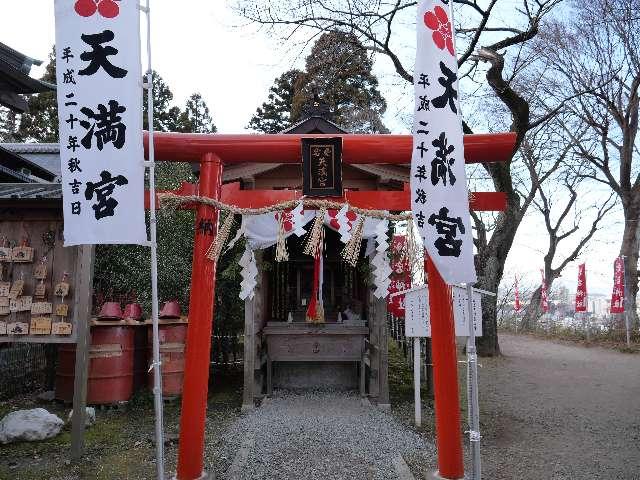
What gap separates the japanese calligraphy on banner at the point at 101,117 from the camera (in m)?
3.78

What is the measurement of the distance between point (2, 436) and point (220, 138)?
4370mm

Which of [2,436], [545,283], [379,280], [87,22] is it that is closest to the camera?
[87,22]

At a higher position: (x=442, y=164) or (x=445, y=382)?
(x=442, y=164)

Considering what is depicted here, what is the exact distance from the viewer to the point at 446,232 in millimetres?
3969

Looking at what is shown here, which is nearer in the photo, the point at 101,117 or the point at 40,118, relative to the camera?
the point at 101,117

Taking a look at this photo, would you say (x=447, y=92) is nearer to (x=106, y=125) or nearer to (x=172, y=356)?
(x=106, y=125)

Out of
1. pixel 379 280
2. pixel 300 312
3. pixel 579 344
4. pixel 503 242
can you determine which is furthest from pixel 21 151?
pixel 579 344

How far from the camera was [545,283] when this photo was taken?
973 inches

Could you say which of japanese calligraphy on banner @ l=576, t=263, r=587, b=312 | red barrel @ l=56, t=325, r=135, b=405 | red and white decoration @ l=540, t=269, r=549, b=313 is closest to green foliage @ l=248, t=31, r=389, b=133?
red barrel @ l=56, t=325, r=135, b=405

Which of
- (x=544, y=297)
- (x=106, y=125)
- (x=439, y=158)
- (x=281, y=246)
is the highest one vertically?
(x=106, y=125)

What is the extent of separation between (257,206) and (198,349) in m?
1.73

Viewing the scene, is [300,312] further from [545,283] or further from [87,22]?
[545,283]

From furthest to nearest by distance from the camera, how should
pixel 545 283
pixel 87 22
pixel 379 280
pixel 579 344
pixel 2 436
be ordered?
pixel 545 283 → pixel 579 344 → pixel 379 280 → pixel 2 436 → pixel 87 22

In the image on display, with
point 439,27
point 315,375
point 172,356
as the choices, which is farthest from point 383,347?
point 439,27
